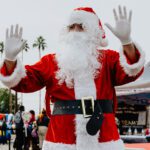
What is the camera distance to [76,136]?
362cm

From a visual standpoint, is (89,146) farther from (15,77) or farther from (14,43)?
(14,43)

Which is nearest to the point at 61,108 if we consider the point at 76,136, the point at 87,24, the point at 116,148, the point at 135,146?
the point at 76,136

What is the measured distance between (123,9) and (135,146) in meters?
2.75

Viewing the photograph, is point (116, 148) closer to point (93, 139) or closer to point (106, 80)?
point (93, 139)

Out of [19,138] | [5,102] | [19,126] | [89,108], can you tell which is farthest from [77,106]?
[5,102]

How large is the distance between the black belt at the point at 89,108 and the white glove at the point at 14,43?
0.55 metres

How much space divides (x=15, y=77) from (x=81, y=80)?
53cm

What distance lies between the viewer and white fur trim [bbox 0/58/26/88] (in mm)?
3656

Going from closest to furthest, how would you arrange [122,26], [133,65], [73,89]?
[122,26], [133,65], [73,89]

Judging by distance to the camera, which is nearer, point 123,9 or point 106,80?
point 123,9

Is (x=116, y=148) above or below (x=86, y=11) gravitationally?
below

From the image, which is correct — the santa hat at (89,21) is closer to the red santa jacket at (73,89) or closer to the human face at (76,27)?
the human face at (76,27)

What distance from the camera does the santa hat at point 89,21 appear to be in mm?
4002

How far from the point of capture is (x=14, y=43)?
3611 mm
